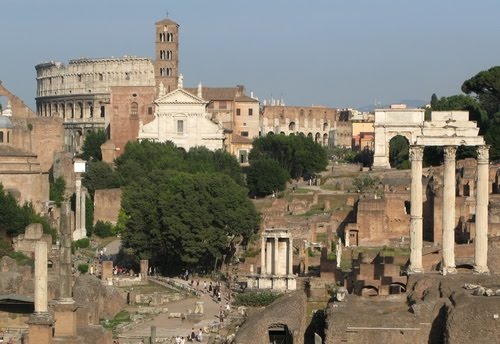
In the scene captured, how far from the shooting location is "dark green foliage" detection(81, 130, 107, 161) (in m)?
104

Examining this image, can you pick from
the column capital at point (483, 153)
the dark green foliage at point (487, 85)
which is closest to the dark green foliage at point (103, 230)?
the column capital at point (483, 153)

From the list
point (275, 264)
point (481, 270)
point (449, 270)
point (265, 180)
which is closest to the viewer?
point (449, 270)

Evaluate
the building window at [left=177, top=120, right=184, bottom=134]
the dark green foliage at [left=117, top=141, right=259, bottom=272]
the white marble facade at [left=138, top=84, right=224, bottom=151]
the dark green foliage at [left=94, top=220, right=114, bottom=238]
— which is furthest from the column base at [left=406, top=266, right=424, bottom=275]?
the building window at [left=177, top=120, right=184, bottom=134]

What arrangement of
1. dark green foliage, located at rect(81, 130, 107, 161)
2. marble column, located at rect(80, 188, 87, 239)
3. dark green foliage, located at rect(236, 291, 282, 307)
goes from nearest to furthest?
dark green foliage, located at rect(236, 291, 282, 307) < marble column, located at rect(80, 188, 87, 239) < dark green foliage, located at rect(81, 130, 107, 161)

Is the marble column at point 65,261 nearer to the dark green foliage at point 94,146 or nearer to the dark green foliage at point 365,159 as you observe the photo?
the dark green foliage at point 94,146

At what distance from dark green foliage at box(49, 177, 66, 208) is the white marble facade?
19230mm

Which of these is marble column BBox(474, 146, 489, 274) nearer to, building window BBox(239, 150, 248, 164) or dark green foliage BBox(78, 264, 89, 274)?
dark green foliage BBox(78, 264, 89, 274)

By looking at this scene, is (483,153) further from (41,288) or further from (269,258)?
(41,288)

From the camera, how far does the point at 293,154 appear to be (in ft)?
323

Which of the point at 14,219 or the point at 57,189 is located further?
the point at 57,189

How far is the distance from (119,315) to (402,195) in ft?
77.6

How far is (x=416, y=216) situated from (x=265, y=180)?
3887 centimetres

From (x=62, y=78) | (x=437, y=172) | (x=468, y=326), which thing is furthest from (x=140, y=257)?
(x=62, y=78)

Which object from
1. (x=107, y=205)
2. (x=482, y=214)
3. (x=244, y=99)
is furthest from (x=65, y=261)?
(x=244, y=99)
